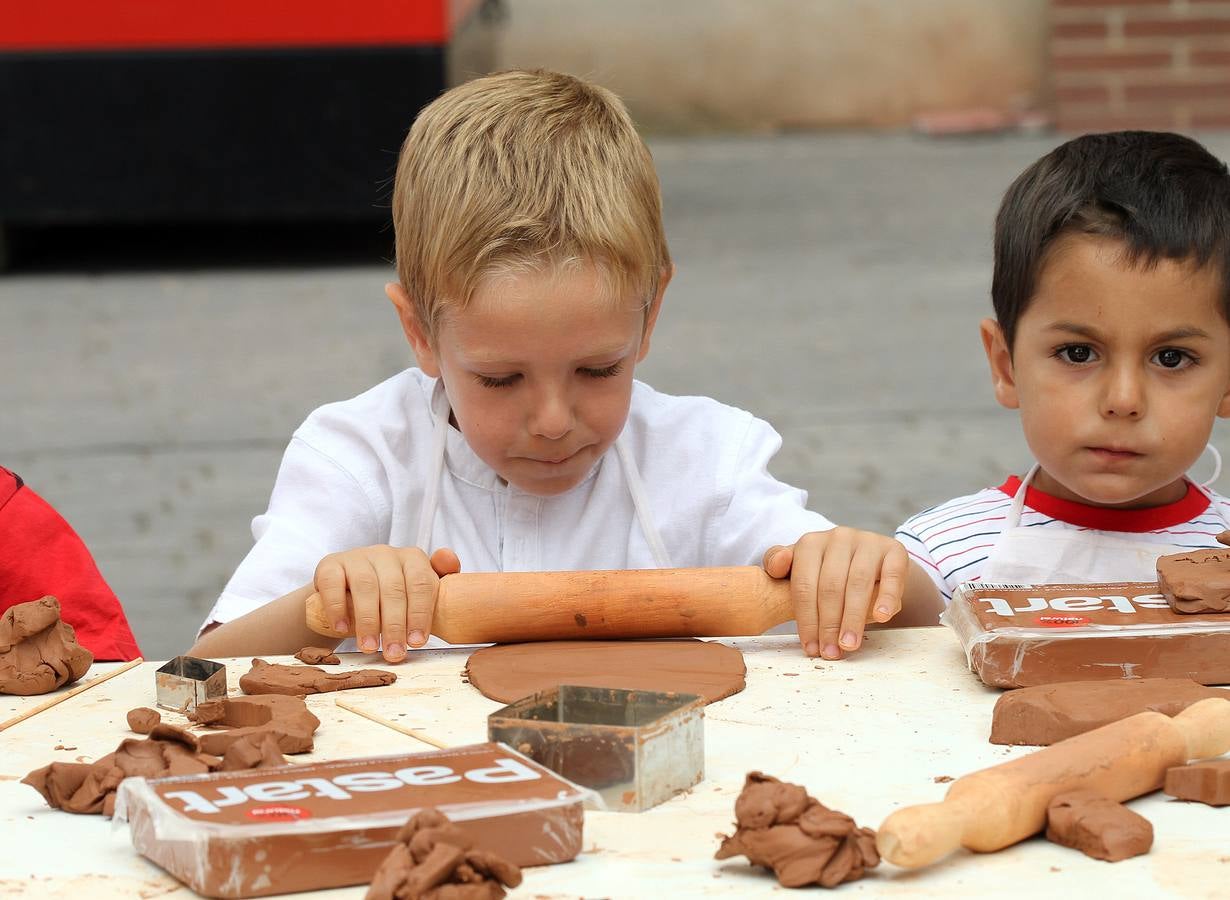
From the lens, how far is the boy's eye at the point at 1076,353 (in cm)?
235

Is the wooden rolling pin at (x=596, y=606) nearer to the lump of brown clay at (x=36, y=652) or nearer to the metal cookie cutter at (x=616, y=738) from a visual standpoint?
the lump of brown clay at (x=36, y=652)

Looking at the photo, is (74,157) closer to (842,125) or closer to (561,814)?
(842,125)

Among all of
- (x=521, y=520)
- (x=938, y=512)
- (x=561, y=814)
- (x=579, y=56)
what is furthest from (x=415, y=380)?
(x=579, y=56)

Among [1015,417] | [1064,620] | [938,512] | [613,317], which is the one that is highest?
[613,317]

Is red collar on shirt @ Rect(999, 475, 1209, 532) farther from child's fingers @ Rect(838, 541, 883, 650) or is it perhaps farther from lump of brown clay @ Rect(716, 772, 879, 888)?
lump of brown clay @ Rect(716, 772, 879, 888)

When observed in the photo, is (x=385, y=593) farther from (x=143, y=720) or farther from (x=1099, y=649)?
(x=1099, y=649)

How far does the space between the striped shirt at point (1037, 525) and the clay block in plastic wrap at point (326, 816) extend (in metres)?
1.27

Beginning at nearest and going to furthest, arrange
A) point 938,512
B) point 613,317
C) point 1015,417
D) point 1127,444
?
1. point 613,317
2. point 1127,444
3. point 938,512
4. point 1015,417

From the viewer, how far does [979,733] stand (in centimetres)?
161

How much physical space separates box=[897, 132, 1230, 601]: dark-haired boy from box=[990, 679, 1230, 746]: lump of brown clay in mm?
759

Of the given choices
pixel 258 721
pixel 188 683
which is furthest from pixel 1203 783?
pixel 188 683

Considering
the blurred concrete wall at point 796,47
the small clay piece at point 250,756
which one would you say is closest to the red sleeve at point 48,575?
the small clay piece at point 250,756

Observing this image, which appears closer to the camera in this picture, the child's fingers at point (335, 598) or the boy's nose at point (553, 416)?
the child's fingers at point (335, 598)

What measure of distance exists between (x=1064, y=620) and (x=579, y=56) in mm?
11819
